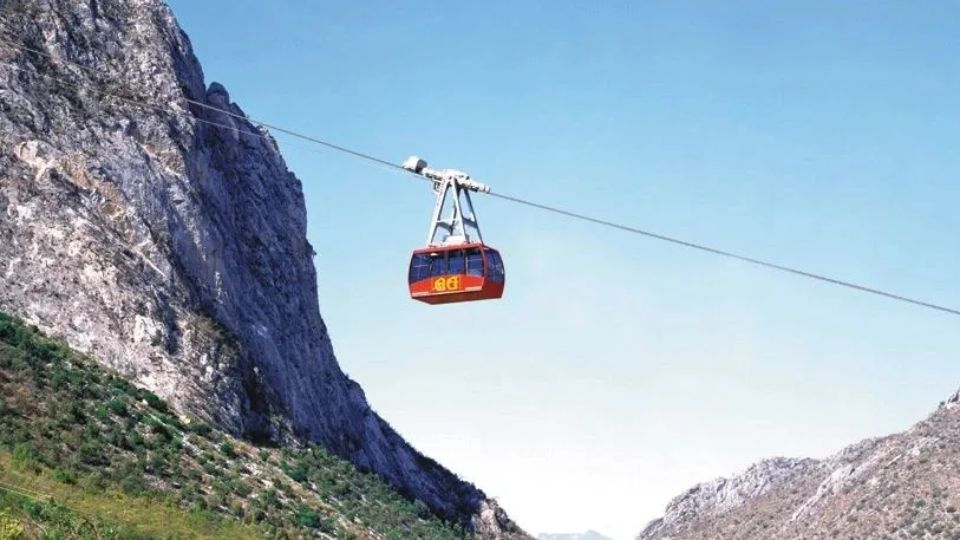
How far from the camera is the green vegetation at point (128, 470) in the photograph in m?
47.8

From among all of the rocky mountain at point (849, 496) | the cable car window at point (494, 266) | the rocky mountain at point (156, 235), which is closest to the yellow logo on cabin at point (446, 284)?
the cable car window at point (494, 266)

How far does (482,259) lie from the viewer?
148 feet

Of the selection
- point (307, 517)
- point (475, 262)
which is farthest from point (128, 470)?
point (475, 262)

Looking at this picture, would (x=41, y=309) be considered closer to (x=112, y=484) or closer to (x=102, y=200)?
(x=102, y=200)

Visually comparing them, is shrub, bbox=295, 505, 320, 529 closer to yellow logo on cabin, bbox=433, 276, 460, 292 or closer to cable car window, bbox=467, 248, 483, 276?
yellow logo on cabin, bbox=433, 276, 460, 292

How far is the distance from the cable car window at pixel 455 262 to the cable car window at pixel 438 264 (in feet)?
0.64

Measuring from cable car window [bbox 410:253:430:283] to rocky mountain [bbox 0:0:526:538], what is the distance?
86.9 ft

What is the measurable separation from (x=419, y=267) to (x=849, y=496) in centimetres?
10504

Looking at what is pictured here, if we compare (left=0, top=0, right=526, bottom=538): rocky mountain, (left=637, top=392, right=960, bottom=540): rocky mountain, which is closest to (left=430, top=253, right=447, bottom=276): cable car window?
(left=0, top=0, right=526, bottom=538): rocky mountain

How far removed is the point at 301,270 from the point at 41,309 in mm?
34645

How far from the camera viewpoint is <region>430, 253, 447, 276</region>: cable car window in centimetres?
4603

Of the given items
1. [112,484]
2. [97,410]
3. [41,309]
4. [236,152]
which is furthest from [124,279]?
[236,152]

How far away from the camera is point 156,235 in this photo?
7712cm

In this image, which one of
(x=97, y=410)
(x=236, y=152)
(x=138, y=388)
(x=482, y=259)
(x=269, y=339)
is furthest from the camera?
(x=236, y=152)
